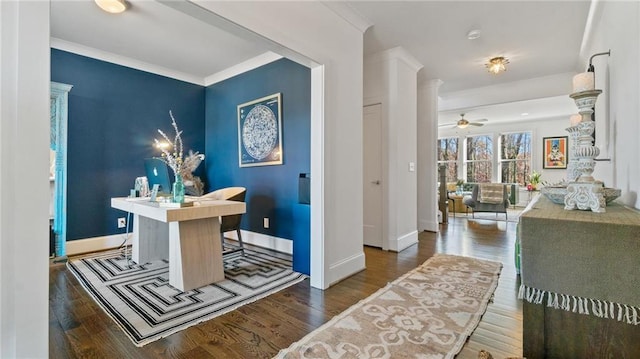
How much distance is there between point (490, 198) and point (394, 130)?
371 centimetres

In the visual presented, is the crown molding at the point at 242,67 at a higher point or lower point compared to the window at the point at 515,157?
higher

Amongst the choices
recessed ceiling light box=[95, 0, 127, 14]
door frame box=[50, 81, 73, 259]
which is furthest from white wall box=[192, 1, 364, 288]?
door frame box=[50, 81, 73, 259]

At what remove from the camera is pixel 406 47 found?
3.58 meters

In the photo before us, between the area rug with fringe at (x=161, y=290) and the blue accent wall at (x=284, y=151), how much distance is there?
40cm

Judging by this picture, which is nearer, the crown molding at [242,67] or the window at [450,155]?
the crown molding at [242,67]

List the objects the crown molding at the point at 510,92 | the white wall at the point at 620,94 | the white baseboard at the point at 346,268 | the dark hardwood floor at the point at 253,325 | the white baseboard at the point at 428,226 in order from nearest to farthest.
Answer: the white wall at the point at 620,94 < the dark hardwood floor at the point at 253,325 < the white baseboard at the point at 346,268 < the crown molding at the point at 510,92 < the white baseboard at the point at 428,226

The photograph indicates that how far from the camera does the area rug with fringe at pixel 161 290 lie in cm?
186

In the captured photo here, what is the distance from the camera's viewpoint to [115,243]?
3703mm

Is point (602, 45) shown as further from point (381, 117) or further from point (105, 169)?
point (105, 169)

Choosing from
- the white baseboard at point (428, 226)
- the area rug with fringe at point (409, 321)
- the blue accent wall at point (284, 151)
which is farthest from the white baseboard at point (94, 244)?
the white baseboard at point (428, 226)

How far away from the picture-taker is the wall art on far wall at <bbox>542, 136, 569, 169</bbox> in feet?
25.9

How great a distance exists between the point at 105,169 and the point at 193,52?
1.89m

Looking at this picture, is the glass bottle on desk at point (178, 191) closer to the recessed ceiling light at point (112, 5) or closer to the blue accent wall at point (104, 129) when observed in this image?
the recessed ceiling light at point (112, 5)

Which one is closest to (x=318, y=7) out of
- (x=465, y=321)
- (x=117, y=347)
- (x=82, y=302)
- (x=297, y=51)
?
(x=297, y=51)
